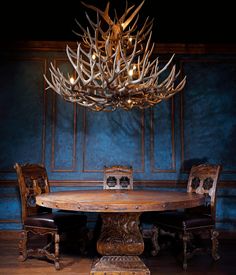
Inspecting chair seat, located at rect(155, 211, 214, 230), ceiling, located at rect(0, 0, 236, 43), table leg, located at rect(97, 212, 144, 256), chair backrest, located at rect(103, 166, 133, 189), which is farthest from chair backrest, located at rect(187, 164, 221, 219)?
ceiling, located at rect(0, 0, 236, 43)

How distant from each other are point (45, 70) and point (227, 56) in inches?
95.0

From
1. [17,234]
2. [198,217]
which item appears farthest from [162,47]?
[17,234]

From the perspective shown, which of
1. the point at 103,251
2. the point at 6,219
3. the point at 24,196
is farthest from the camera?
the point at 6,219

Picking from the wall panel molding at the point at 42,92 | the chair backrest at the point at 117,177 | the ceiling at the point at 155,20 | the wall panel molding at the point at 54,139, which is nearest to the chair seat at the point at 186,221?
the chair backrest at the point at 117,177

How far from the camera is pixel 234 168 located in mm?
4371

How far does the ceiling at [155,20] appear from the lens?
436 centimetres

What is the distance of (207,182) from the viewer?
359 centimetres

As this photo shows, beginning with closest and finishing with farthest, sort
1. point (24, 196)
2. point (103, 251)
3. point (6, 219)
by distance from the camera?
point (103, 251)
point (24, 196)
point (6, 219)

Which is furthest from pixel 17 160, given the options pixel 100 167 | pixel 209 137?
pixel 209 137

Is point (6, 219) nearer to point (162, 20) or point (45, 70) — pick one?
point (45, 70)

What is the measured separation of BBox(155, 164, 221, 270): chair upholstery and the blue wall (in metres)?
0.72

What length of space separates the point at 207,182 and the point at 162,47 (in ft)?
6.40

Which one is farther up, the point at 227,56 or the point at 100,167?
the point at 227,56

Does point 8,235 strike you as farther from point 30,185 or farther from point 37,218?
point 37,218
